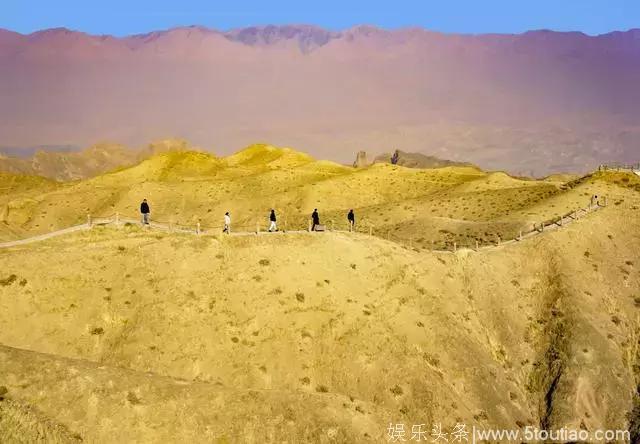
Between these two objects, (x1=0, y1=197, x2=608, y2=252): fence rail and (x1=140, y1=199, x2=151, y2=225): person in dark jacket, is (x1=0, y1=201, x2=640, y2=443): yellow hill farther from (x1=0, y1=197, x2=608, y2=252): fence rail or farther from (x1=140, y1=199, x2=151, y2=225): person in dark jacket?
(x1=0, y1=197, x2=608, y2=252): fence rail

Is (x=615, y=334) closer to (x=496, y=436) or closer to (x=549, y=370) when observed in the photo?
(x=549, y=370)

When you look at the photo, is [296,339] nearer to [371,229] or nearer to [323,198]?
[371,229]

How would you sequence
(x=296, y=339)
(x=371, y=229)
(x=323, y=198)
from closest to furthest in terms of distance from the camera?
(x=296, y=339) → (x=371, y=229) → (x=323, y=198)

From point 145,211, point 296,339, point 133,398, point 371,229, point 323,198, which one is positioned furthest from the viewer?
point 323,198

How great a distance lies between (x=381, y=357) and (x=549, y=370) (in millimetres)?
12793

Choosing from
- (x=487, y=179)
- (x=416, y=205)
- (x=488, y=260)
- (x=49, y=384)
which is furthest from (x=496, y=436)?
(x=487, y=179)

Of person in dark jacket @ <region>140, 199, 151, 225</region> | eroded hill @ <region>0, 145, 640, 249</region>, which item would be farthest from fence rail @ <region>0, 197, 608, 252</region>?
eroded hill @ <region>0, 145, 640, 249</region>

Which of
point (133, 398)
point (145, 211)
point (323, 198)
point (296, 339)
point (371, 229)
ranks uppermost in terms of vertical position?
point (145, 211)

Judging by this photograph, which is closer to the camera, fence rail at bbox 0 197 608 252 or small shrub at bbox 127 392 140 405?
small shrub at bbox 127 392 140 405

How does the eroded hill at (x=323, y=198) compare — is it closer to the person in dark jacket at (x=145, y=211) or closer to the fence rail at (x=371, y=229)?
the fence rail at (x=371, y=229)

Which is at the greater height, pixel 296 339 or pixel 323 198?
pixel 323 198

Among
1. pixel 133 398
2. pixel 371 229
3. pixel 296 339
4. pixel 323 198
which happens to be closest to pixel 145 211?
pixel 296 339

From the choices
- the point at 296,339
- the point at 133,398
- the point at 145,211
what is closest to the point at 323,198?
the point at 145,211

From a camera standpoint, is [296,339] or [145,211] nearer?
[296,339]
